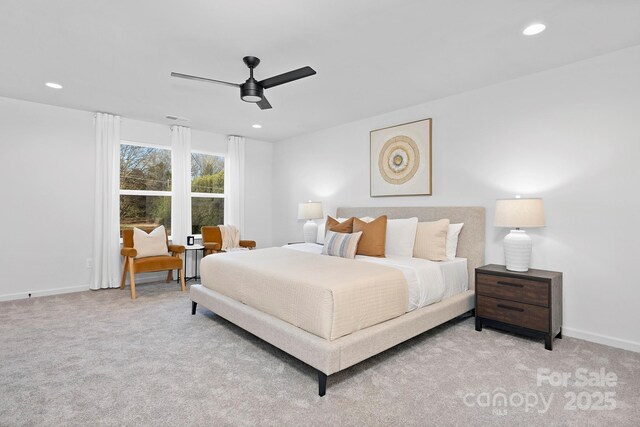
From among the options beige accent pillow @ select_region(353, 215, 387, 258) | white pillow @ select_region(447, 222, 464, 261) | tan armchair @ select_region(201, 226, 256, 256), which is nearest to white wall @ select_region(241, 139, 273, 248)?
tan armchair @ select_region(201, 226, 256, 256)

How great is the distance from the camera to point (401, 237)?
155 inches

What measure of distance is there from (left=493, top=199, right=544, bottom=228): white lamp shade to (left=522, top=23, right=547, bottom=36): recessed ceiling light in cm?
139

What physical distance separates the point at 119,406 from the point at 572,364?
3.26 metres

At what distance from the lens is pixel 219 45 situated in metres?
2.80

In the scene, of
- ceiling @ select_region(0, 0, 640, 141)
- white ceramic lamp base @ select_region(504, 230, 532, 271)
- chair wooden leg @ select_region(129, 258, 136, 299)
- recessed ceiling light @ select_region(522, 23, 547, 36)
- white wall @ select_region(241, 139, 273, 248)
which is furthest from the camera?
white wall @ select_region(241, 139, 273, 248)

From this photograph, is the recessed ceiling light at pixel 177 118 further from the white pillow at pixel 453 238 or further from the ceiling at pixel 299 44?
the white pillow at pixel 453 238

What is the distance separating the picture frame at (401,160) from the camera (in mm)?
4277

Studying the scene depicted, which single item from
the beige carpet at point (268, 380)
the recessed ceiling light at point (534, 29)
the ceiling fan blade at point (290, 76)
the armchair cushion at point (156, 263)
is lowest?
the beige carpet at point (268, 380)

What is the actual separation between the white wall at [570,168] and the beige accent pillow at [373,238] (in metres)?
0.85

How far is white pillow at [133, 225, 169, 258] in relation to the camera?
480 cm

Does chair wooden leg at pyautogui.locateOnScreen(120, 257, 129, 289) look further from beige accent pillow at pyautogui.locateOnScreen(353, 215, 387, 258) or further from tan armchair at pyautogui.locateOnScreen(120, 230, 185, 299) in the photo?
beige accent pillow at pyautogui.locateOnScreen(353, 215, 387, 258)

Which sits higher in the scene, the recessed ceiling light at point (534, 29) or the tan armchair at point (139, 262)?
the recessed ceiling light at point (534, 29)

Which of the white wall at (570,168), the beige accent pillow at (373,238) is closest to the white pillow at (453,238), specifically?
the white wall at (570,168)

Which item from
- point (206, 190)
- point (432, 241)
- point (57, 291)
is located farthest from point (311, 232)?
point (57, 291)
